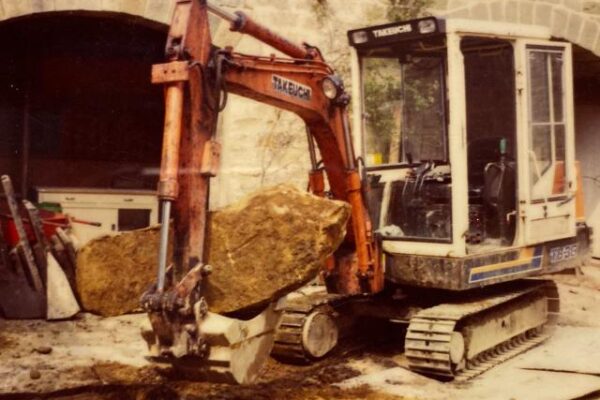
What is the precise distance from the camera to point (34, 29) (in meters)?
9.80

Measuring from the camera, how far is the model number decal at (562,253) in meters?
6.52

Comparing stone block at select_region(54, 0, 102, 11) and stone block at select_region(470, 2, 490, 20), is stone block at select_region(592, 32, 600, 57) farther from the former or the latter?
stone block at select_region(54, 0, 102, 11)

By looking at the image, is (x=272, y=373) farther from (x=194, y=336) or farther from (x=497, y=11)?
(x=497, y=11)

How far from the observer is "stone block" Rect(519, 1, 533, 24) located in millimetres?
10109

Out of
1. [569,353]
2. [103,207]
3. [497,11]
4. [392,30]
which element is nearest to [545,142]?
[392,30]

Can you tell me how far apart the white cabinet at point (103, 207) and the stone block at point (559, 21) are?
5.74 m

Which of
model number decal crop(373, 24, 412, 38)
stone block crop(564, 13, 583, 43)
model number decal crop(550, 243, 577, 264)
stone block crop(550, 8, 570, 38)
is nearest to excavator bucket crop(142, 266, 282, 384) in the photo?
model number decal crop(373, 24, 412, 38)

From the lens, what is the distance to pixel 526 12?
33.3 ft

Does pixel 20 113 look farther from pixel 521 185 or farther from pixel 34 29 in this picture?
pixel 521 185

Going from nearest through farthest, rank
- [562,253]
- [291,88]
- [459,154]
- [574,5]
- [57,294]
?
1. [291,88]
2. [459,154]
3. [562,253]
4. [57,294]
5. [574,5]

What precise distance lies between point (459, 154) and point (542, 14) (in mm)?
5519

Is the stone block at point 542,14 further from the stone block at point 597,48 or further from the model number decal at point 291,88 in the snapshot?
the model number decal at point 291,88

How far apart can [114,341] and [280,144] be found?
10.2ft

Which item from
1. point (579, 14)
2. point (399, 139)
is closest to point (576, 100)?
point (579, 14)
